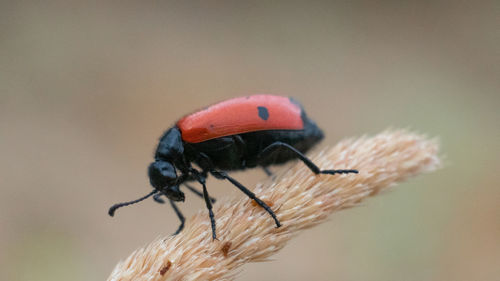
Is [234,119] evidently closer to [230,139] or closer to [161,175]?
[230,139]

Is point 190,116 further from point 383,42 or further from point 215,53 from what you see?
point 383,42

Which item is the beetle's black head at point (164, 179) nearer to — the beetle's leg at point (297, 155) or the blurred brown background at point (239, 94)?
the beetle's leg at point (297, 155)

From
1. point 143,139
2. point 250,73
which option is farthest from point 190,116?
point 250,73

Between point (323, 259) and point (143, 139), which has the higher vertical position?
point (143, 139)

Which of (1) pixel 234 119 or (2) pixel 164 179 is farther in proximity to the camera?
(1) pixel 234 119

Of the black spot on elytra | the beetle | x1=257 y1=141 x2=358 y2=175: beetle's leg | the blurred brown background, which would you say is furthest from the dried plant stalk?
the blurred brown background

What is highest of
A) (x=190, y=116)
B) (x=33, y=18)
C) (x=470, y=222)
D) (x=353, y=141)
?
(x=33, y=18)

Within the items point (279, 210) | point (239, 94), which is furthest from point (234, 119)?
point (239, 94)
